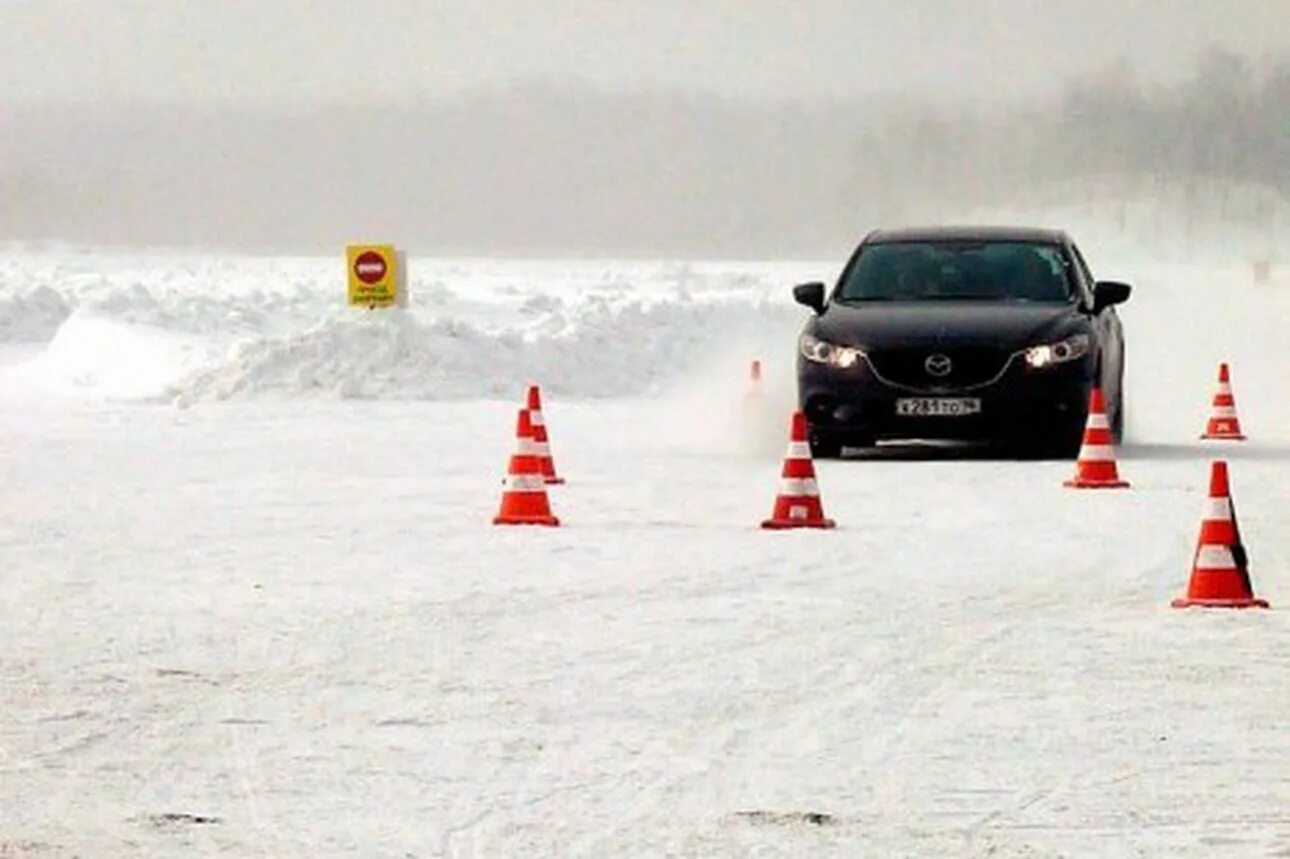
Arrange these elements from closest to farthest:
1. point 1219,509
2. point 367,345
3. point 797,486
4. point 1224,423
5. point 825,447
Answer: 1. point 1219,509
2. point 797,486
3. point 825,447
4. point 1224,423
5. point 367,345

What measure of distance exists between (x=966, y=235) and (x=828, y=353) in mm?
2188

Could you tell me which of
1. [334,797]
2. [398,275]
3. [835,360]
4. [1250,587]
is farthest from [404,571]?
[398,275]

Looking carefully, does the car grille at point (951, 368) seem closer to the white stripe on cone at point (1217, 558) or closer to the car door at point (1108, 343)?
the car door at point (1108, 343)

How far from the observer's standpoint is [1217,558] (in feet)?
37.8

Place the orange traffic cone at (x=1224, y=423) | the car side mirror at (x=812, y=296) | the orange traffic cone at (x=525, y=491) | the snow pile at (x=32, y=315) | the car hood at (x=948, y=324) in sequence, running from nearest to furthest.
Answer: the orange traffic cone at (x=525, y=491) < the car hood at (x=948, y=324) < the car side mirror at (x=812, y=296) < the orange traffic cone at (x=1224, y=423) < the snow pile at (x=32, y=315)

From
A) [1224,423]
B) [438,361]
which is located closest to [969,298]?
[1224,423]

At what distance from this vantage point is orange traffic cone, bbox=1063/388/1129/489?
17625 millimetres

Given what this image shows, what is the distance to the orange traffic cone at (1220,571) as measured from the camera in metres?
11.5

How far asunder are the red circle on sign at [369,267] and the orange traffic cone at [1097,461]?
16.5 metres

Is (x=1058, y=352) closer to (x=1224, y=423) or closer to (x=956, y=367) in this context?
(x=956, y=367)

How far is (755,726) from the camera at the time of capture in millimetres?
8773

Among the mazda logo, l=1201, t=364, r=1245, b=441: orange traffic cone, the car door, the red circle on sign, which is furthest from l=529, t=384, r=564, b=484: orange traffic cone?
the red circle on sign

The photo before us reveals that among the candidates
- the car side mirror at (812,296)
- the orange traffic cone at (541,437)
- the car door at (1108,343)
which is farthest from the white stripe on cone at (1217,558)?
the car side mirror at (812,296)

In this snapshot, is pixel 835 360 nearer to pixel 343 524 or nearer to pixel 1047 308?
pixel 1047 308
